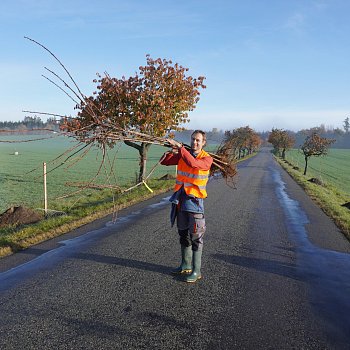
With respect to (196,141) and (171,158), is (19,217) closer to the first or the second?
(171,158)

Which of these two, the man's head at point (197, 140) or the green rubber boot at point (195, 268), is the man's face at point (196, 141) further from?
the green rubber boot at point (195, 268)

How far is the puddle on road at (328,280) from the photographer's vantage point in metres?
3.76

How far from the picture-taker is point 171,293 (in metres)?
4.38

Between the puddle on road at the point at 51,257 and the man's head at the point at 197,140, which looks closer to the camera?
the man's head at the point at 197,140

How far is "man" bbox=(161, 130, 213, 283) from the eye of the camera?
458 cm

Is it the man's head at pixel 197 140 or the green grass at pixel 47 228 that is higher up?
the man's head at pixel 197 140

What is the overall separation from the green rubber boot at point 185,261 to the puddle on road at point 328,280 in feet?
5.87

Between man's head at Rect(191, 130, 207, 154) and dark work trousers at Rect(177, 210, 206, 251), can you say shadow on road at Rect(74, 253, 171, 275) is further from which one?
man's head at Rect(191, 130, 207, 154)

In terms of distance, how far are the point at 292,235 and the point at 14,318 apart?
245 inches

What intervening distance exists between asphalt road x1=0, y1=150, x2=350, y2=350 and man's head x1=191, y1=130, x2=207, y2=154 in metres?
1.99

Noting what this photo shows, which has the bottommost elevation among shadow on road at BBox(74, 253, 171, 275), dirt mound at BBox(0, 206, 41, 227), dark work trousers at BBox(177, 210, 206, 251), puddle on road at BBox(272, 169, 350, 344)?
dirt mound at BBox(0, 206, 41, 227)

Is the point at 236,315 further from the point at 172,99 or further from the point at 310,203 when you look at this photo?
the point at 172,99

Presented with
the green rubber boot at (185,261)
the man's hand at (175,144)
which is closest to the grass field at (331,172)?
Result: the green rubber boot at (185,261)

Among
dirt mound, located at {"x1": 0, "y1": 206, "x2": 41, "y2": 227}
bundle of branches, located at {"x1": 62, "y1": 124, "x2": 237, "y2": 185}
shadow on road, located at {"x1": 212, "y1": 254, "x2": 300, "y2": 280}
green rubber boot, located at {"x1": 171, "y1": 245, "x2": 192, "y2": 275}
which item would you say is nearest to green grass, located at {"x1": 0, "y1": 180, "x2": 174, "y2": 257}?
dirt mound, located at {"x1": 0, "y1": 206, "x2": 41, "y2": 227}
